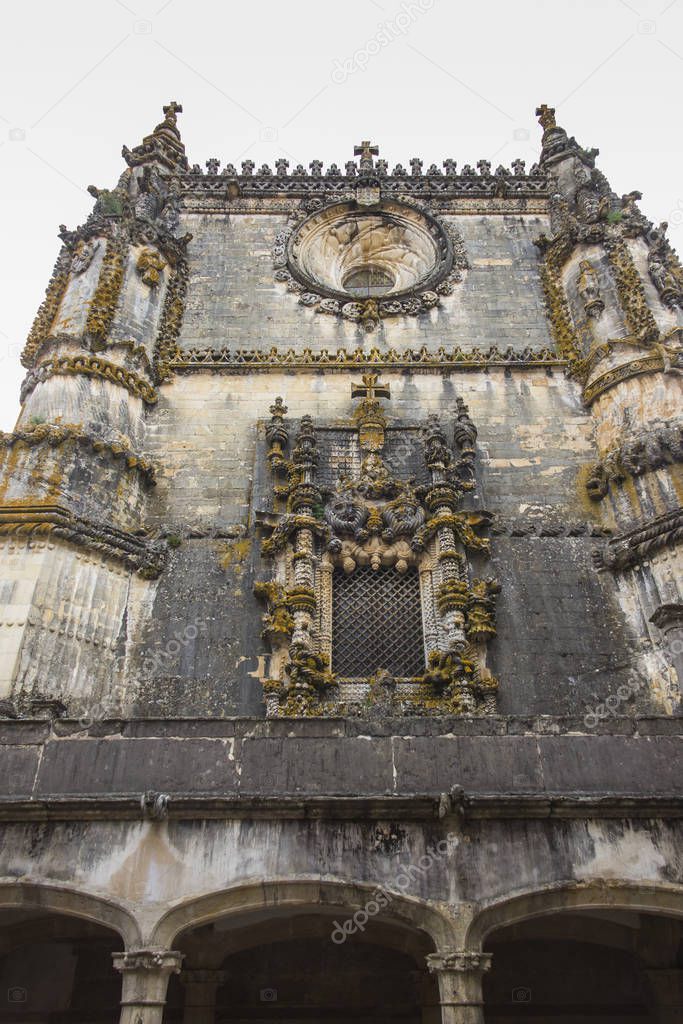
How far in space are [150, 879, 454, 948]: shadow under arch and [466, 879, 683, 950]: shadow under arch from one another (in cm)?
56

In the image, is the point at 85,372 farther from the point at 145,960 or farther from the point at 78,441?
the point at 145,960

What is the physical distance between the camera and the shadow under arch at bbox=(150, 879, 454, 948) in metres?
7.59

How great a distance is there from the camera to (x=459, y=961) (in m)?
7.34

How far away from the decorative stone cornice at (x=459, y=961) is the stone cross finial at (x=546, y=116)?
21.8 m

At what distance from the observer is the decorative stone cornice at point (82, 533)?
40.9 ft

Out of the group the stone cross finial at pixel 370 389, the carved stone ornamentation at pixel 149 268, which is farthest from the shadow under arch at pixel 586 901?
the carved stone ornamentation at pixel 149 268

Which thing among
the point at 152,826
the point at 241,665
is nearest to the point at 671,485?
the point at 241,665

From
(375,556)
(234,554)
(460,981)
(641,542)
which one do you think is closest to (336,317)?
(375,556)

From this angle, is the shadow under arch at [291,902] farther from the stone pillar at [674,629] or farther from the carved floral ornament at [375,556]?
the stone pillar at [674,629]

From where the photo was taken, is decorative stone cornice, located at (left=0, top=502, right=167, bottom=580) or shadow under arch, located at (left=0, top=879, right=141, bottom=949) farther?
decorative stone cornice, located at (left=0, top=502, right=167, bottom=580)

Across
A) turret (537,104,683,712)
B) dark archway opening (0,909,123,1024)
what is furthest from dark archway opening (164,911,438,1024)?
turret (537,104,683,712)

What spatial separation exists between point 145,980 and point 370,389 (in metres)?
11.6

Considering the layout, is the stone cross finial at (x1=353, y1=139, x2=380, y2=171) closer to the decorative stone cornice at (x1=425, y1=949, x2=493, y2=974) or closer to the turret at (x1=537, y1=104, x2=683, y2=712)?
the turret at (x1=537, y1=104, x2=683, y2=712)

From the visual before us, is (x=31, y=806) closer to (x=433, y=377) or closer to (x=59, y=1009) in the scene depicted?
(x=59, y=1009)
